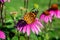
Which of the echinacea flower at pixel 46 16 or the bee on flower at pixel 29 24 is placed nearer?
the bee on flower at pixel 29 24

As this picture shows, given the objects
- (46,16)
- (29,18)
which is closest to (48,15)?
(46,16)

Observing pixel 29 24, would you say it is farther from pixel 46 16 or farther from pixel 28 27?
pixel 46 16

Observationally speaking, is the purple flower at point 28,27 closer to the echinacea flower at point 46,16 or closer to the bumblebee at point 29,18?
the bumblebee at point 29,18

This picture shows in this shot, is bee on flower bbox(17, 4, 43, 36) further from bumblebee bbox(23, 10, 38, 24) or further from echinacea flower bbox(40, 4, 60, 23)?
echinacea flower bbox(40, 4, 60, 23)

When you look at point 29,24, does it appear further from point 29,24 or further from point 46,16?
point 46,16

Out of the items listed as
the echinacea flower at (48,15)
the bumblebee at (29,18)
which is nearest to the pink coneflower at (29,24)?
the bumblebee at (29,18)

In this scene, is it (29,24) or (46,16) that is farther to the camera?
(46,16)

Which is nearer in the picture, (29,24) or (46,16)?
(29,24)

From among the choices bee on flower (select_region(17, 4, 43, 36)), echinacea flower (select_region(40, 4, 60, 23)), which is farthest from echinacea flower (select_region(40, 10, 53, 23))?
bee on flower (select_region(17, 4, 43, 36))

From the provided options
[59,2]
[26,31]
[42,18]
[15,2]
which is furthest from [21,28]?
[59,2]
